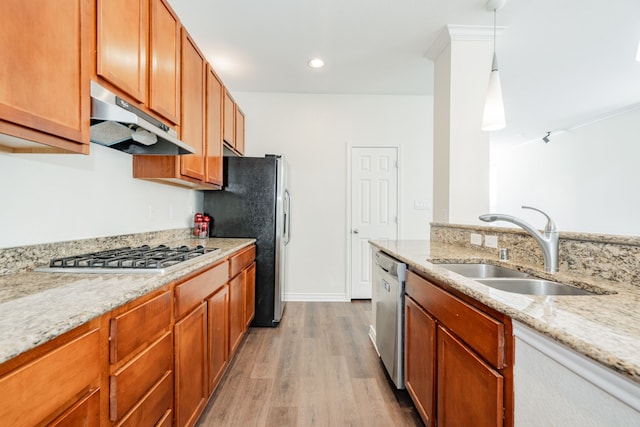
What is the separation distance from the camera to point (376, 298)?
7.39ft

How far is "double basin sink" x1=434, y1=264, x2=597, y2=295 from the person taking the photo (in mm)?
1170

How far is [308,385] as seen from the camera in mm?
1939

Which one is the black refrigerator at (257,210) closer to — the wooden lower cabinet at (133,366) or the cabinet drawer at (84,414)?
the wooden lower cabinet at (133,366)

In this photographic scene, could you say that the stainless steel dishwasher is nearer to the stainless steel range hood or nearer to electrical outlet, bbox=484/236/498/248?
electrical outlet, bbox=484/236/498/248

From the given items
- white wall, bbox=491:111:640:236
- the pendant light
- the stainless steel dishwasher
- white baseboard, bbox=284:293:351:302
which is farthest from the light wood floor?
white wall, bbox=491:111:640:236

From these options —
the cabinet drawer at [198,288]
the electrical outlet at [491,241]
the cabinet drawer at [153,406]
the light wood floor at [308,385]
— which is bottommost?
the light wood floor at [308,385]

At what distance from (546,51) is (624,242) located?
2.71 metres

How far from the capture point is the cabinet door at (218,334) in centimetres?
166

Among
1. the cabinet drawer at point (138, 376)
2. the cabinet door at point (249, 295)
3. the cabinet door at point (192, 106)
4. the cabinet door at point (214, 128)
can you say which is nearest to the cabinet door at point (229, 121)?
the cabinet door at point (214, 128)

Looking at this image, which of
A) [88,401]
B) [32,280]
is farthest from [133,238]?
[88,401]

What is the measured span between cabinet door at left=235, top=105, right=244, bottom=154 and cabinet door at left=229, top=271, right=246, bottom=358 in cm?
157

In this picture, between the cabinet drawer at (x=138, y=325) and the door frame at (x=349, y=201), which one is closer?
the cabinet drawer at (x=138, y=325)

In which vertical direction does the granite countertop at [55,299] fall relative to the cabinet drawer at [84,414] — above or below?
above

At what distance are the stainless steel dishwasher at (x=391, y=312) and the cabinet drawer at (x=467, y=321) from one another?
26 centimetres
